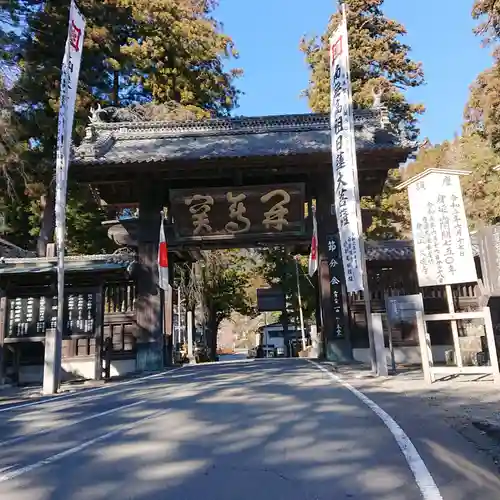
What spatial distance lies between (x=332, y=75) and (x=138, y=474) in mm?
10567

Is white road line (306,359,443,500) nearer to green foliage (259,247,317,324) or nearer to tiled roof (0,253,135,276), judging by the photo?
tiled roof (0,253,135,276)

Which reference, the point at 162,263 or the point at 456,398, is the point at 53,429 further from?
the point at 162,263

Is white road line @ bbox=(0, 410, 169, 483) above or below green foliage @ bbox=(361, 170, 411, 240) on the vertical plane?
below

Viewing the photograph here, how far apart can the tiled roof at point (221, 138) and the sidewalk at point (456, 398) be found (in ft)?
22.8

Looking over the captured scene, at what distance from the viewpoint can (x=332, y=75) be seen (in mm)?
12156

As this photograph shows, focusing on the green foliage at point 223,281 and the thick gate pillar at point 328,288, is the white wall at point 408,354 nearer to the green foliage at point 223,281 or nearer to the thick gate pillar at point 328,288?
the thick gate pillar at point 328,288

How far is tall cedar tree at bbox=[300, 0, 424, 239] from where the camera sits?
26.1 meters

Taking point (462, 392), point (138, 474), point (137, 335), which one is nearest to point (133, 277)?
point (137, 335)

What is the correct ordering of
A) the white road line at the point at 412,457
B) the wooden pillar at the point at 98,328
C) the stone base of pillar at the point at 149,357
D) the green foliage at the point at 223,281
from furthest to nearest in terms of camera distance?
the green foliage at the point at 223,281 < the stone base of pillar at the point at 149,357 < the wooden pillar at the point at 98,328 < the white road line at the point at 412,457

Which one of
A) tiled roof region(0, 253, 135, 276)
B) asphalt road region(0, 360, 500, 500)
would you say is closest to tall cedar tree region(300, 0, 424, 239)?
tiled roof region(0, 253, 135, 276)

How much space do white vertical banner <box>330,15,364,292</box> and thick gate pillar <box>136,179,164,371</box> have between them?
5.94 metres

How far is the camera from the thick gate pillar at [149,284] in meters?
14.4

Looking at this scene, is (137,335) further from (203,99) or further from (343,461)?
(203,99)

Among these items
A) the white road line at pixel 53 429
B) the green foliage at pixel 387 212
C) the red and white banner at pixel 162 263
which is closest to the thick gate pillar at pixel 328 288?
the red and white banner at pixel 162 263
